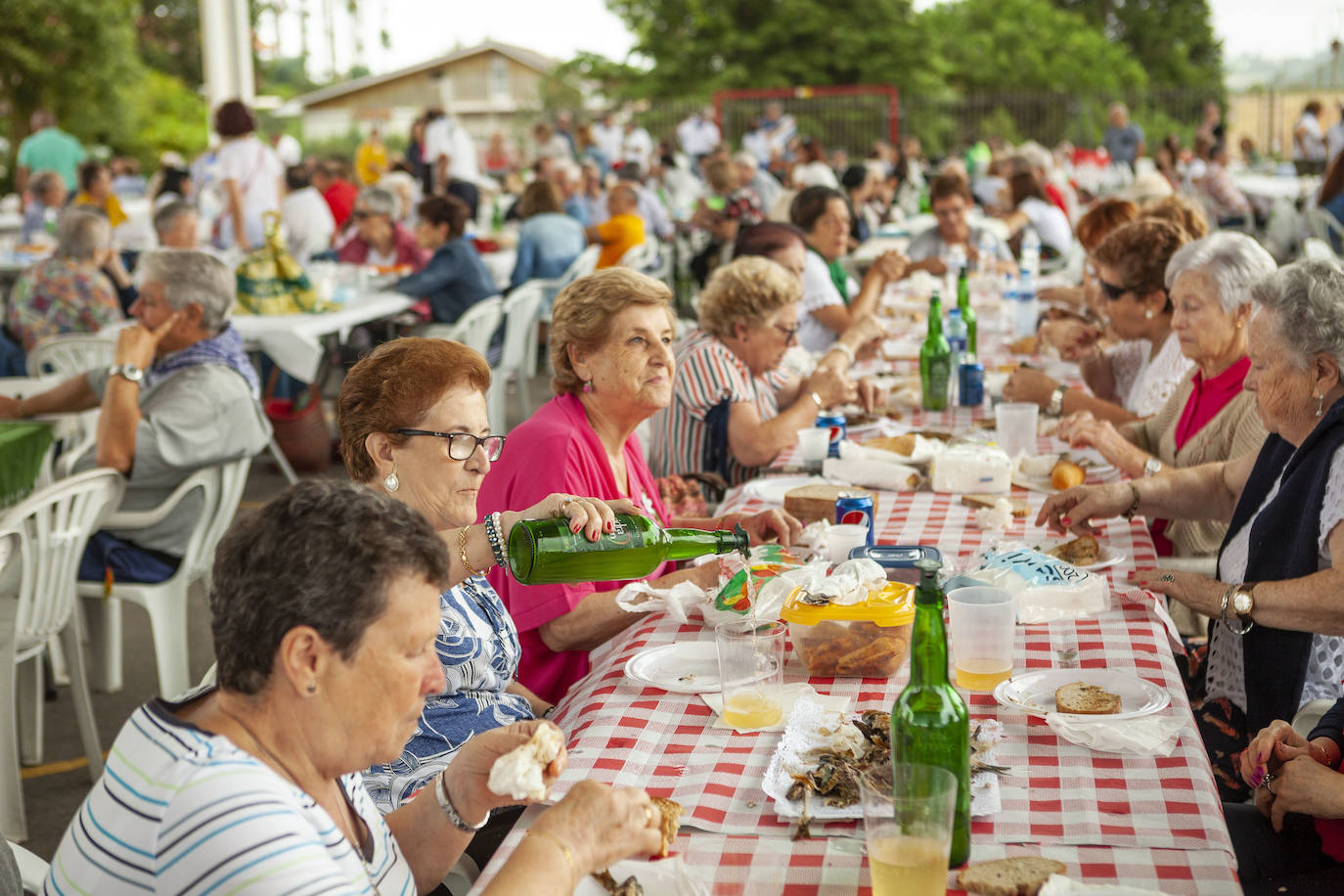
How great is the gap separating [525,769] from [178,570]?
2.63m

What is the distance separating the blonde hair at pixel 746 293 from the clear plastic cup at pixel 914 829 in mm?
2685

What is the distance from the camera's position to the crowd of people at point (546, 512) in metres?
1.24

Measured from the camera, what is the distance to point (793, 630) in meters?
2.02

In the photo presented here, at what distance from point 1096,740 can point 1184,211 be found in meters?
3.39

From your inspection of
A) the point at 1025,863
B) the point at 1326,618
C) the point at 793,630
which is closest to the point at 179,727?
the point at 1025,863

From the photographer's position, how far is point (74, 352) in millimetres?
5191

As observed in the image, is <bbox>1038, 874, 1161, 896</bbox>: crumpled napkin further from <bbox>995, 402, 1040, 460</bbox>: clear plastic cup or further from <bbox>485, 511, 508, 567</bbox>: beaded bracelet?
<bbox>995, 402, 1040, 460</bbox>: clear plastic cup

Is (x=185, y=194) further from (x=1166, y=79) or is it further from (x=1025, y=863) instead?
(x=1166, y=79)

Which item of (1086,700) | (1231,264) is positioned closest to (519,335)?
(1231,264)

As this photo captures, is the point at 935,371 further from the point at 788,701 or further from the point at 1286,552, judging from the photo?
the point at 788,701

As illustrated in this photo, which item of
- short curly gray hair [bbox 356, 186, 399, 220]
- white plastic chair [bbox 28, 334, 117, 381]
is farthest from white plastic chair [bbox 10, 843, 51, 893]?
short curly gray hair [bbox 356, 186, 399, 220]

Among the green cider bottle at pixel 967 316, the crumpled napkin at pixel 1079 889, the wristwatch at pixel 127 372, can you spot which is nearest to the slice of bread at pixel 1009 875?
the crumpled napkin at pixel 1079 889

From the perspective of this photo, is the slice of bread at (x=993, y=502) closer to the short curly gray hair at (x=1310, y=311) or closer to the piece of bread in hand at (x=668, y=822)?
the short curly gray hair at (x=1310, y=311)

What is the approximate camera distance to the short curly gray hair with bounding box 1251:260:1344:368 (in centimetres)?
237
